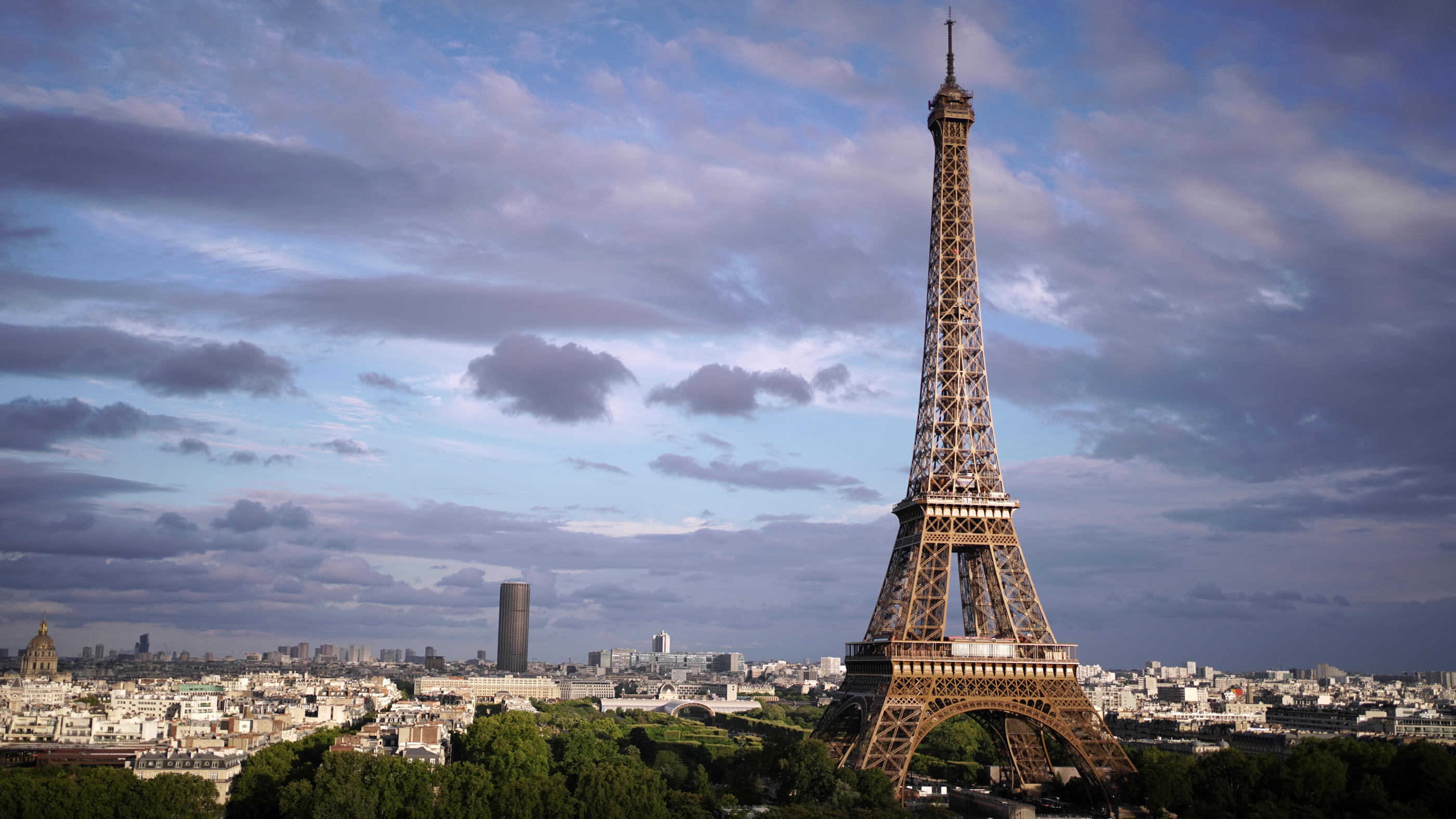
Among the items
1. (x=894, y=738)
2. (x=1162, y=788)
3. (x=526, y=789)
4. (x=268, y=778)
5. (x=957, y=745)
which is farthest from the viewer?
(x=957, y=745)

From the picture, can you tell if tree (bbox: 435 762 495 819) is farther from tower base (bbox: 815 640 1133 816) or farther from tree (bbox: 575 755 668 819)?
tower base (bbox: 815 640 1133 816)

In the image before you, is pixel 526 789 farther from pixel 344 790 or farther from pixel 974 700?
pixel 974 700

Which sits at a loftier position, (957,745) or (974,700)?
(974,700)

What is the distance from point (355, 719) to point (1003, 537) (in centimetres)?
8655

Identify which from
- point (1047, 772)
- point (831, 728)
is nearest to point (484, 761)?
point (831, 728)

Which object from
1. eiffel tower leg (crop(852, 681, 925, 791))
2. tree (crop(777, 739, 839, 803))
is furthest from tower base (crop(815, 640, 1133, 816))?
tree (crop(777, 739, 839, 803))

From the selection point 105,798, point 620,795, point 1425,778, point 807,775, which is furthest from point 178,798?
point 1425,778

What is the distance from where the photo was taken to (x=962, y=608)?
234 ft

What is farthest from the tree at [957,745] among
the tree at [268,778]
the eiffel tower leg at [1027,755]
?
the tree at [268,778]

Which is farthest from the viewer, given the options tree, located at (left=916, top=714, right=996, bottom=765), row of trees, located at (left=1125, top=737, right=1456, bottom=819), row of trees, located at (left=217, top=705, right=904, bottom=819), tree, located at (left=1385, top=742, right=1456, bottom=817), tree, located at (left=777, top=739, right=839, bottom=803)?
tree, located at (left=916, top=714, right=996, bottom=765)

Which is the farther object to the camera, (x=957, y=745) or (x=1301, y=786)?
(x=957, y=745)

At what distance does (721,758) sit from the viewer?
99375 millimetres

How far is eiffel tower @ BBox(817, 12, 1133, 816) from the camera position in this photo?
63.9m

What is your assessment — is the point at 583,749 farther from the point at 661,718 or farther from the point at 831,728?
the point at 661,718
